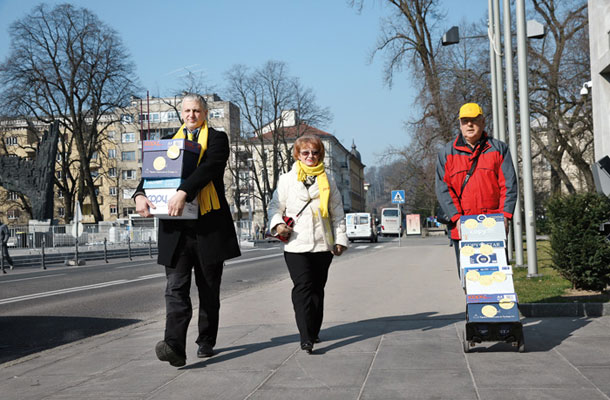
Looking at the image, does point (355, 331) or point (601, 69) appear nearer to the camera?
point (355, 331)

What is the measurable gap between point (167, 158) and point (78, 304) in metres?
6.91

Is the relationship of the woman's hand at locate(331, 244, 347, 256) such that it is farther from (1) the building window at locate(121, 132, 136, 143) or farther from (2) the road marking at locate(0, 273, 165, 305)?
(1) the building window at locate(121, 132, 136, 143)

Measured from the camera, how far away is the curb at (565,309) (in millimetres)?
7094

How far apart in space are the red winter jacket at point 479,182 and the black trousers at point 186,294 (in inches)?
77.8

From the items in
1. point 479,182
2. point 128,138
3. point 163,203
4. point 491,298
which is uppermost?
point 128,138

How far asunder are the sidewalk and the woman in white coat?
39cm

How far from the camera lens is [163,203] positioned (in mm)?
4957

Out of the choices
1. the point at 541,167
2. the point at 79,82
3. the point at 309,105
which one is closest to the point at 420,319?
the point at 541,167

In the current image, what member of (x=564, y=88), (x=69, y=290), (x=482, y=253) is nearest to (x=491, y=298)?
(x=482, y=253)

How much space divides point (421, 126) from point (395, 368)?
81.2ft

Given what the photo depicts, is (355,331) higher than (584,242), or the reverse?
(584,242)

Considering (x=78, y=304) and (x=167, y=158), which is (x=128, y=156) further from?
(x=167, y=158)

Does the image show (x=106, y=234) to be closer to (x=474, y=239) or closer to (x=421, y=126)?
(x=421, y=126)

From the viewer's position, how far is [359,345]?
5.80m
